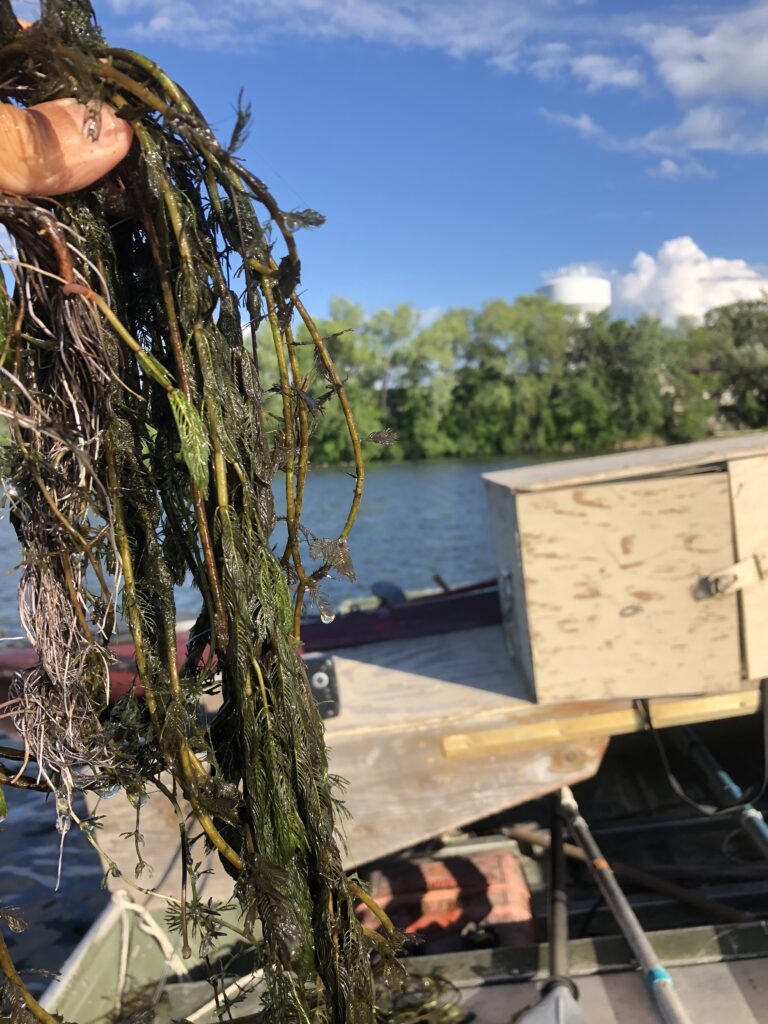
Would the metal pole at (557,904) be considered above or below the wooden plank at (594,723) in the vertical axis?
below

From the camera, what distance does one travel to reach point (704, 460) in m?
4.12

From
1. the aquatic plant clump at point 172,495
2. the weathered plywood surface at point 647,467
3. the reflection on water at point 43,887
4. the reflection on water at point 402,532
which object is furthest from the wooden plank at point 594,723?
the reflection on water at point 402,532

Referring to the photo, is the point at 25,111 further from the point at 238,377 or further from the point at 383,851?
the point at 383,851

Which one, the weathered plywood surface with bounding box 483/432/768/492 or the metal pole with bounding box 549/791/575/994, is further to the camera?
the weathered plywood surface with bounding box 483/432/768/492

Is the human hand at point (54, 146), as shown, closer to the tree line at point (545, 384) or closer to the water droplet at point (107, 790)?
the water droplet at point (107, 790)

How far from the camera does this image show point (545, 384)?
52406 mm

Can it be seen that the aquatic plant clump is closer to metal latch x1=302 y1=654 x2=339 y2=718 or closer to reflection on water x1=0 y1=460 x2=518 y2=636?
metal latch x1=302 y1=654 x2=339 y2=718

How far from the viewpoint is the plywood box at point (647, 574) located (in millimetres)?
4152

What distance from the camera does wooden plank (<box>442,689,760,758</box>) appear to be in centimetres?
435

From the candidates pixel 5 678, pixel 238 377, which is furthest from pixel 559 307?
pixel 238 377

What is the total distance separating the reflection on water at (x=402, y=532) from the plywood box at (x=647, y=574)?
5644 millimetres

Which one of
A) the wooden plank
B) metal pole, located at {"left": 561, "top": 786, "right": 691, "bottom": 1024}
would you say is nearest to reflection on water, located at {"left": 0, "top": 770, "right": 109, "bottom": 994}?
the wooden plank

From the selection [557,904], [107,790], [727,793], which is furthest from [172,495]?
[727,793]

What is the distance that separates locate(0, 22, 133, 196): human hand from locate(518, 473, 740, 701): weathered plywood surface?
10.1ft
